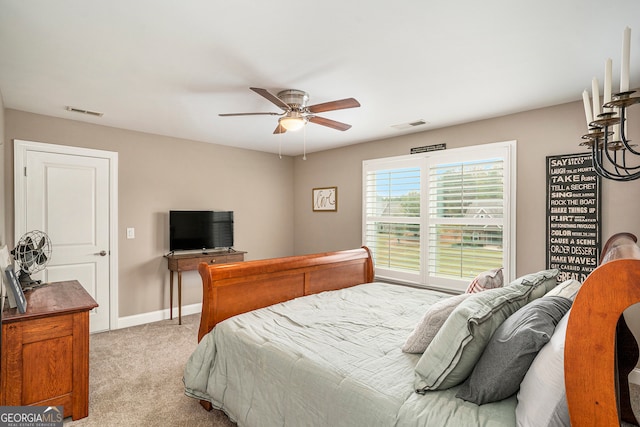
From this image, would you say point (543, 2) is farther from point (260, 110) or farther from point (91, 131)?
point (91, 131)

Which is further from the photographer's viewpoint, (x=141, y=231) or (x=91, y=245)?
(x=141, y=231)

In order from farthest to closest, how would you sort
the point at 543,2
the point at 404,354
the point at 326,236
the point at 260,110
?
the point at 326,236 → the point at 260,110 → the point at 404,354 → the point at 543,2

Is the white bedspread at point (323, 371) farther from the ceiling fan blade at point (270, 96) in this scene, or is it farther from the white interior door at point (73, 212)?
the white interior door at point (73, 212)

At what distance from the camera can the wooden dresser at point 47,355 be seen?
205 centimetres

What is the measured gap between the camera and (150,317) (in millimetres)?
4324

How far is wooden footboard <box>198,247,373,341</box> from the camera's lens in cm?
238

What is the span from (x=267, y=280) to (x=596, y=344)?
218 centimetres

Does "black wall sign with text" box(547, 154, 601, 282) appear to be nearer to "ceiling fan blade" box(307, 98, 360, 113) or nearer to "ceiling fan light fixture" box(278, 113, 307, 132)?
"ceiling fan blade" box(307, 98, 360, 113)

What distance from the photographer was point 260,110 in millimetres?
3338

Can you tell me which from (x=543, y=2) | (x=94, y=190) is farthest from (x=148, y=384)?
(x=543, y=2)

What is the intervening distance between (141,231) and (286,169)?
2.56 metres

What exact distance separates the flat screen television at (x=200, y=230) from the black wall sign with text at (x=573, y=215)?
12.8ft

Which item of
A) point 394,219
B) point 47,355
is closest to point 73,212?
Answer: point 47,355

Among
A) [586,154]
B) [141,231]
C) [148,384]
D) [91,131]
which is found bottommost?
[148,384]
